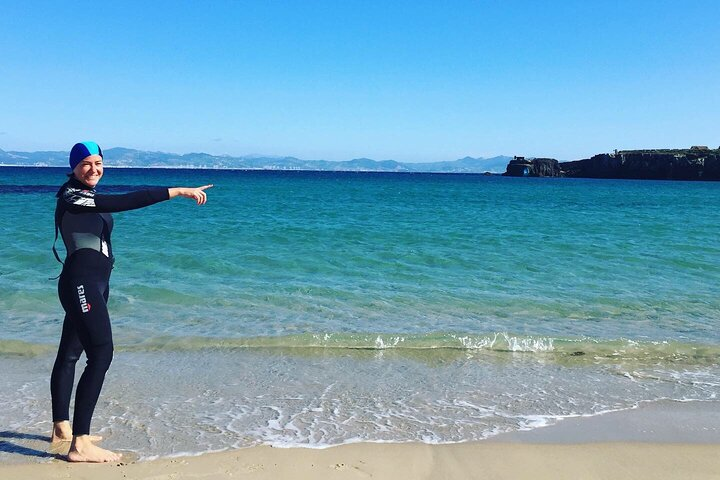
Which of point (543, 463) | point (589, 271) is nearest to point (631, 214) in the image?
point (589, 271)

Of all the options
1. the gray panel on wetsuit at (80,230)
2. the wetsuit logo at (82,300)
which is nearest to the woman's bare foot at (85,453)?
the wetsuit logo at (82,300)

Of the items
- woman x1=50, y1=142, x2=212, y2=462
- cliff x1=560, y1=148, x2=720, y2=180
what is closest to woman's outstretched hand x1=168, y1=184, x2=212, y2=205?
woman x1=50, y1=142, x2=212, y2=462

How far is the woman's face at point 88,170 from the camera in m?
4.19

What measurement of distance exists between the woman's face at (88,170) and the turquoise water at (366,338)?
198cm

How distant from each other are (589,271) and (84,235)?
11911 millimetres

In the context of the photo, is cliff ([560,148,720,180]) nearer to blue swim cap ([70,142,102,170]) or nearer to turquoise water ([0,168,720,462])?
turquoise water ([0,168,720,462])

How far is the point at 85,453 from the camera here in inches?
169

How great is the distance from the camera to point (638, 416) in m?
5.49

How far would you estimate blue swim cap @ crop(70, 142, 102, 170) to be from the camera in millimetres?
4191

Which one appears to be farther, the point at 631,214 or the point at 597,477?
the point at 631,214

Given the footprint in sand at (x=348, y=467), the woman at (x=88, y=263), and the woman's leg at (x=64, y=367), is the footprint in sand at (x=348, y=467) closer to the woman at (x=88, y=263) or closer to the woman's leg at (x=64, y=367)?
the woman at (x=88, y=263)

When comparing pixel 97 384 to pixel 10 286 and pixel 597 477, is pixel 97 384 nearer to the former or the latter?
pixel 597 477

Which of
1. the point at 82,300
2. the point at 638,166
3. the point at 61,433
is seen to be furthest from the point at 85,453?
the point at 638,166

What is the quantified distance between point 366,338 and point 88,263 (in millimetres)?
4293
